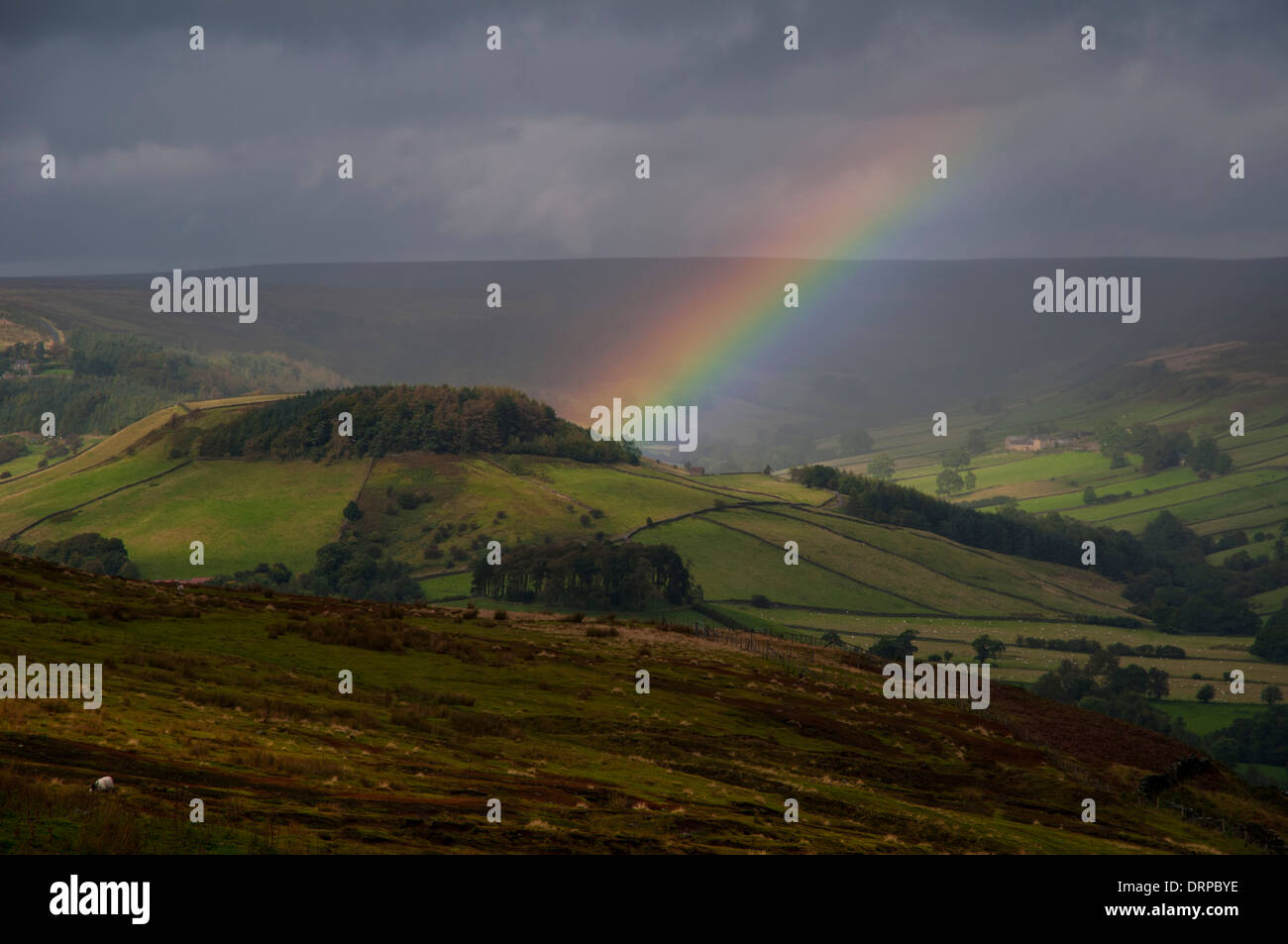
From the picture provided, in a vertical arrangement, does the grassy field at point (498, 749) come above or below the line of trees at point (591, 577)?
below

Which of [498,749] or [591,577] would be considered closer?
[498,749]

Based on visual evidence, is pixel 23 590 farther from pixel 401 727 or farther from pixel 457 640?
pixel 401 727

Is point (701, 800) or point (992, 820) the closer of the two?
point (701, 800)

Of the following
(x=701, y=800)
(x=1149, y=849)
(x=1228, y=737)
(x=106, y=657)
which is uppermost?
(x=106, y=657)

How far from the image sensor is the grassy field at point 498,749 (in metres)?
28.0

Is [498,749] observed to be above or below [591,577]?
below

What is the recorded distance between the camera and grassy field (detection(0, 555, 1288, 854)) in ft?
91.9

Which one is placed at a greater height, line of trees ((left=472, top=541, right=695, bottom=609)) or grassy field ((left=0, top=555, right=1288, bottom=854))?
line of trees ((left=472, top=541, right=695, bottom=609))

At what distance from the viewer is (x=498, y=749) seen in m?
45.2

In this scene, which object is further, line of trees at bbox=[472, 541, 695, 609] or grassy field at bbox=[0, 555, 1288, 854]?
line of trees at bbox=[472, 541, 695, 609]

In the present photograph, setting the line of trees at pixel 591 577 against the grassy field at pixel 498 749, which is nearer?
the grassy field at pixel 498 749

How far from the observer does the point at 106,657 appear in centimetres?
4944
